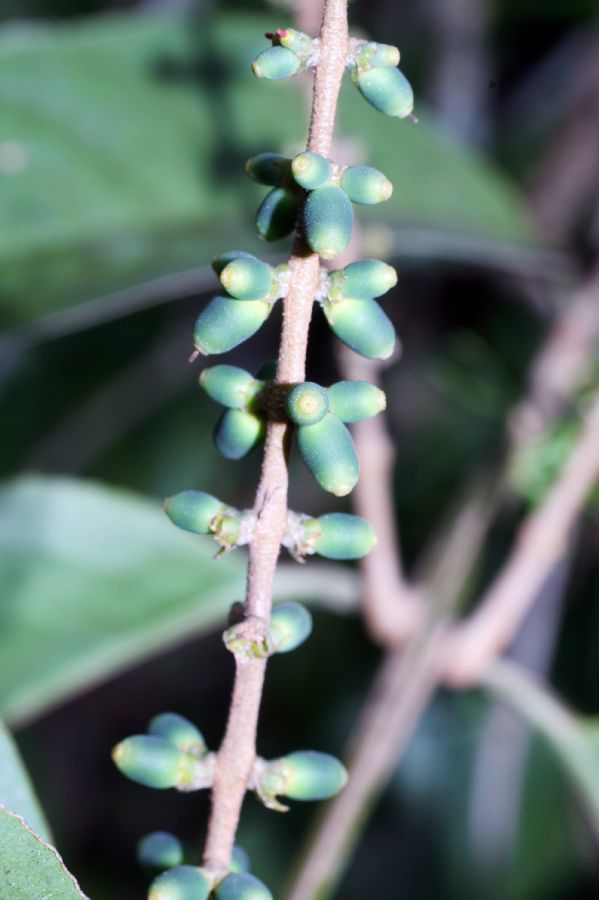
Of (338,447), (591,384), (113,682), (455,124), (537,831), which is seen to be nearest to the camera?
(338,447)

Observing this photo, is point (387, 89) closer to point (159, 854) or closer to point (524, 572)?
point (159, 854)

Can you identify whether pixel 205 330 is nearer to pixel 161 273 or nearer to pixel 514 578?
pixel 161 273

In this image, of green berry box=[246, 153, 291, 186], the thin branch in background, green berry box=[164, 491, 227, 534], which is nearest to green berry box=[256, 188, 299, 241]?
green berry box=[246, 153, 291, 186]

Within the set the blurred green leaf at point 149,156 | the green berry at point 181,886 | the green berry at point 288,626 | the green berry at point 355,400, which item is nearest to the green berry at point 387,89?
the green berry at point 355,400

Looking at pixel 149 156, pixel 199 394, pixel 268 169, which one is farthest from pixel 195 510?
pixel 199 394

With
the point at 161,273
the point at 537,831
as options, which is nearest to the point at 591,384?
the point at 161,273
